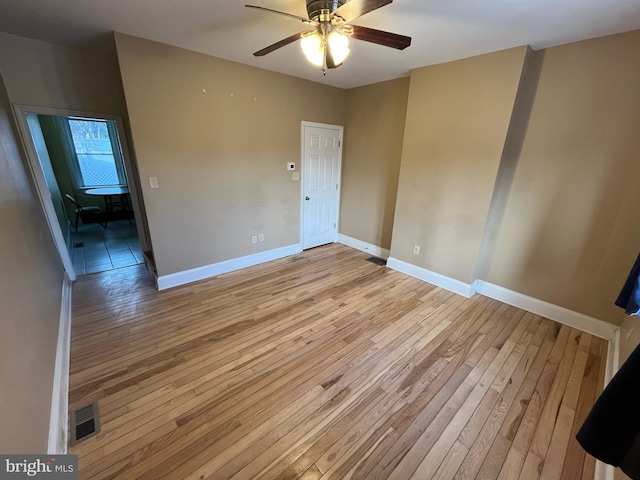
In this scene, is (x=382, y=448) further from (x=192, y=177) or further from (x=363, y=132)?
(x=363, y=132)

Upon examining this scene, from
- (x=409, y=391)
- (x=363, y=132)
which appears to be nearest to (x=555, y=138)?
(x=363, y=132)

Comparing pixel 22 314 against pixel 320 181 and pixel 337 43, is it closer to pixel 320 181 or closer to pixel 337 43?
pixel 337 43

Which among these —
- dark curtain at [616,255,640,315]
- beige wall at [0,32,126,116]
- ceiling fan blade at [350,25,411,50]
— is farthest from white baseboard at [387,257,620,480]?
beige wall at [0,32,126,116]

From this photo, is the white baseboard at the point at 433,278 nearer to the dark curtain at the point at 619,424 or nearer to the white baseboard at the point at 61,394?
the dark curtain at the point at 619,424

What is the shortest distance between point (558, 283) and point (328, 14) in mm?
3392

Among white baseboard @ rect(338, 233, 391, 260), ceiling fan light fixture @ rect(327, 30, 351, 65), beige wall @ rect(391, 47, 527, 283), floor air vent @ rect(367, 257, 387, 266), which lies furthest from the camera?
white baseboard @ rect(338, 233, 391, 260)

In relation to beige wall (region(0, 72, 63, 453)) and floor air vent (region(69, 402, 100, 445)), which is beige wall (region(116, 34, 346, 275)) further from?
floor air vent (region(69, 402, 100, 445))

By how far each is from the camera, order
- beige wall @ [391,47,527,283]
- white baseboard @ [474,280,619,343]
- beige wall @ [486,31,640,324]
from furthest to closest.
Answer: beige wall @ [391,47,527,283] < white baseboard @ [474,280,619,343] < beige wall @ [486,31,640,324]

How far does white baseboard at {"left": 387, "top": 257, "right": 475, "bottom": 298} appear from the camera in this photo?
10.7ft

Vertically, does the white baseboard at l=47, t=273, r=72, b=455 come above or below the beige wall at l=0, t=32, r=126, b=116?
below

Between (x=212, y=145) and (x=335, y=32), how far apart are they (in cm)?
218

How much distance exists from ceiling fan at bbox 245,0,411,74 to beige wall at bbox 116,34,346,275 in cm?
171

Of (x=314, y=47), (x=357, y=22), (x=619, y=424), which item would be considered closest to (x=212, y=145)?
(x=314, y=47)

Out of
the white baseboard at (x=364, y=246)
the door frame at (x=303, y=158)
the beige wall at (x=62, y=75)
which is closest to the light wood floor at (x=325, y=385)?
the white baseboard at (x=364, y=246)
